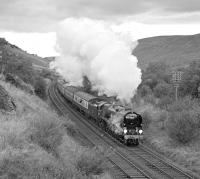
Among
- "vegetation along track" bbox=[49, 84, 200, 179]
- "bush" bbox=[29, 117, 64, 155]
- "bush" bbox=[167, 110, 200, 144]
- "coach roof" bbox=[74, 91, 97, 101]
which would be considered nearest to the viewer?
"bush" bbox=[29, 117, 64, 155]

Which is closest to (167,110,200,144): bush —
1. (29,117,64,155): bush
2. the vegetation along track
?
the vegetation along track

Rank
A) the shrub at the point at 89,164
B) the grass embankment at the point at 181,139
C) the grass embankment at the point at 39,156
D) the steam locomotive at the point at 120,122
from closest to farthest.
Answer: the grass embankment at the point at 39,156, the shrub at the point at 89,164, the grass embankment at the point at 181,139, the steam locomotive at the point at 120,122

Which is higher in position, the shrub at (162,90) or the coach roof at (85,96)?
the coach roof at (85,96)

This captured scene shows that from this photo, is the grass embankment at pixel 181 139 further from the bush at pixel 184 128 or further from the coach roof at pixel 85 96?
the coach roof at pixel 85 96

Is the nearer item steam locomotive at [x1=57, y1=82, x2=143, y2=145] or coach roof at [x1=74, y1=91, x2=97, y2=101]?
steam locomotive at [x1=57, y1=82, x2=143, y2=145]

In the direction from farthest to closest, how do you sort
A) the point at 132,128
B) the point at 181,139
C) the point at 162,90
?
the point at 162,90 < the point at 132,128 < the point at 181,139

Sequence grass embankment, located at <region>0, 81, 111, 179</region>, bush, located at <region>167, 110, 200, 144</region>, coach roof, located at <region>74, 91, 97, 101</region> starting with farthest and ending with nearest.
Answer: coach roof, located at <region>74, 91, 97, 101</region>
bush, located at <region>167, 110, 200, 144</region>
grass embankment, located at <region>0, 81, 111, 179</region>

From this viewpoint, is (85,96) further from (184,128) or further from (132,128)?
(184,128)

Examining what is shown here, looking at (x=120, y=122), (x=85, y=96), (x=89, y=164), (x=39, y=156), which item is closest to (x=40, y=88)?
(x=85, y=96)

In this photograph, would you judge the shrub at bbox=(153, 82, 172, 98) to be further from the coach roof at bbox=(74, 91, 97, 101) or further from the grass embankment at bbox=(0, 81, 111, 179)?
the grass embankment at bbox=(0, 81, 111, 179)

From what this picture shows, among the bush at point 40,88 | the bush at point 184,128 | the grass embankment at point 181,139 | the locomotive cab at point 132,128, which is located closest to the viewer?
the grass embankment at point 181,139

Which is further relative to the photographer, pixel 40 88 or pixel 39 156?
pixel 40 88

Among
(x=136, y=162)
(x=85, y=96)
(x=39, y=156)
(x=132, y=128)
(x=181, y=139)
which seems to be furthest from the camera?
(x=85, y=96)

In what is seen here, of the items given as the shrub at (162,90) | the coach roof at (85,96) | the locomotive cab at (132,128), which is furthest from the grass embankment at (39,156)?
the shrub at (162,90)
